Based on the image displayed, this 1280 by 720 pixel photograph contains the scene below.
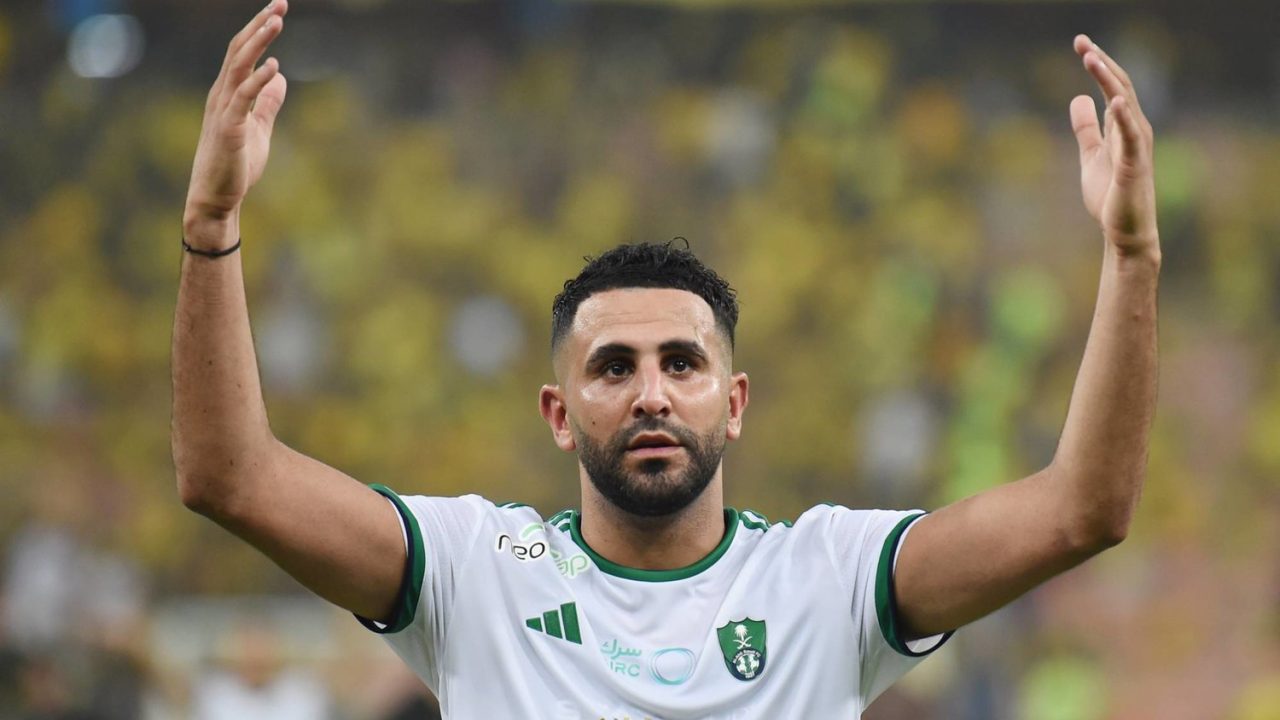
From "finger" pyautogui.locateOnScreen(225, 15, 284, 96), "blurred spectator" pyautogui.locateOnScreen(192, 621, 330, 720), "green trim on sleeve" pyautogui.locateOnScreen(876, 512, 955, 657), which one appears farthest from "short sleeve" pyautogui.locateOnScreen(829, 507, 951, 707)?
"blurred spectator" pyautogui.locateOnScreen(192, 621, 330, 720)

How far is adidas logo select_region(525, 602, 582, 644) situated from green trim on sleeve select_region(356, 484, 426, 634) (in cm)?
24

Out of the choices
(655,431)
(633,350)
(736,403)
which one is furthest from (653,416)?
(736,403)

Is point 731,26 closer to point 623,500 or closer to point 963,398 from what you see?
point 963,398

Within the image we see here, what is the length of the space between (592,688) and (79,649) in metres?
6.70

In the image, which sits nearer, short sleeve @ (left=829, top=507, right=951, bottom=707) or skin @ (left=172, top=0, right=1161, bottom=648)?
skin @ (left=172, top=0, right=1161, bottom=648)

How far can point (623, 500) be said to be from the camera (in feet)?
11.3

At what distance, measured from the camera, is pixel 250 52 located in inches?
117

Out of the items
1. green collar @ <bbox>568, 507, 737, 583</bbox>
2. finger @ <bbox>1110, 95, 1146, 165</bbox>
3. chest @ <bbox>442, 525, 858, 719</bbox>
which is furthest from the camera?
green collar @ <bbox>568, 507, 737, 583</bbox>

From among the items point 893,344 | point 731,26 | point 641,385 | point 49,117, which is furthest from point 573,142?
point 641,385

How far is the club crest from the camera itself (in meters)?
3.28

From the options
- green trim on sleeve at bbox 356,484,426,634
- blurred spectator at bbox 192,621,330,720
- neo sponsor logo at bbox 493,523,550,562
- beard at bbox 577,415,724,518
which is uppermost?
blurred spectator at bbox 192,621,330,720

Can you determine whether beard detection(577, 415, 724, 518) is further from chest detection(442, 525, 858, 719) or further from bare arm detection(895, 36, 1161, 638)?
bare arm detection(895, 36, 1161, 638)

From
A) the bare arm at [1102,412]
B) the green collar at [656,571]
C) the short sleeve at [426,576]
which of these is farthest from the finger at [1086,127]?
the short sleeve at [426,576]

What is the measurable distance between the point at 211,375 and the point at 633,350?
920 millimetres
